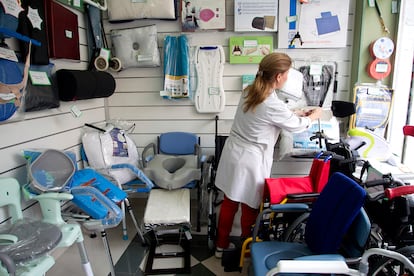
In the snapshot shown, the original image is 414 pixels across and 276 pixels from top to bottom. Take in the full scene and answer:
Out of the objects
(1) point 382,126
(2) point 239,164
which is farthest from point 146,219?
(1) point 382,126

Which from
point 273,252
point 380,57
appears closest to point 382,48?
point 380,57

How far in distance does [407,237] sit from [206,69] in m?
2.10

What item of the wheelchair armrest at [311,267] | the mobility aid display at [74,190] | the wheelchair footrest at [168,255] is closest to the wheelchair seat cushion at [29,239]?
the mobility aid display at [74,190]

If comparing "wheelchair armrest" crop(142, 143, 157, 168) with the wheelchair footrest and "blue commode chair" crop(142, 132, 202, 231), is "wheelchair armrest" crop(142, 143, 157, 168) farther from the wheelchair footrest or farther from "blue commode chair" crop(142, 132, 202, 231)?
the wheelchair footrest

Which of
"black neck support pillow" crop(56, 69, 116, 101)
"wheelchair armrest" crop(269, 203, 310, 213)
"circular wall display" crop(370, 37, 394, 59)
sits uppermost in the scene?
"circular wall display" crop(370, 37, 394, 59)

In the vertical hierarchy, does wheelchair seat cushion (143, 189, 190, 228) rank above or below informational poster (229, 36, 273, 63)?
below

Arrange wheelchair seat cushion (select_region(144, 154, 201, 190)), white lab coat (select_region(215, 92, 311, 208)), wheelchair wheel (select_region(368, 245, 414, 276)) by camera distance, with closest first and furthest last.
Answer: wheelchair wheel (select_region(368, 245, 414, 276))
white lab coat (select_region(215, 92, 311, 208))
wheelchair seat cushion (select_region(144, 154, 201, 190))

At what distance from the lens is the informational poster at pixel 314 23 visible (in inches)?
107

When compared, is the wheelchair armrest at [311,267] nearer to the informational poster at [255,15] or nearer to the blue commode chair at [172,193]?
the blue commode chair at [172,193]

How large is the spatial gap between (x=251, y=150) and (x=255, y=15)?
55.5 inches

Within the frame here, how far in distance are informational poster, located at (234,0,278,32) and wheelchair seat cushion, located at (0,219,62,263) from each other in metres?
2.24

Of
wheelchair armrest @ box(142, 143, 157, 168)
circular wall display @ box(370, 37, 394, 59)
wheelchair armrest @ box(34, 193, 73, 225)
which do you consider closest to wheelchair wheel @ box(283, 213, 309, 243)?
wheelchair armrest @ box(34, 193, 73, 225)

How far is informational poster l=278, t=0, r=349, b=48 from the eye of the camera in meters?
2.72

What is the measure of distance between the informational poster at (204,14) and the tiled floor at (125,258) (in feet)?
6.37
